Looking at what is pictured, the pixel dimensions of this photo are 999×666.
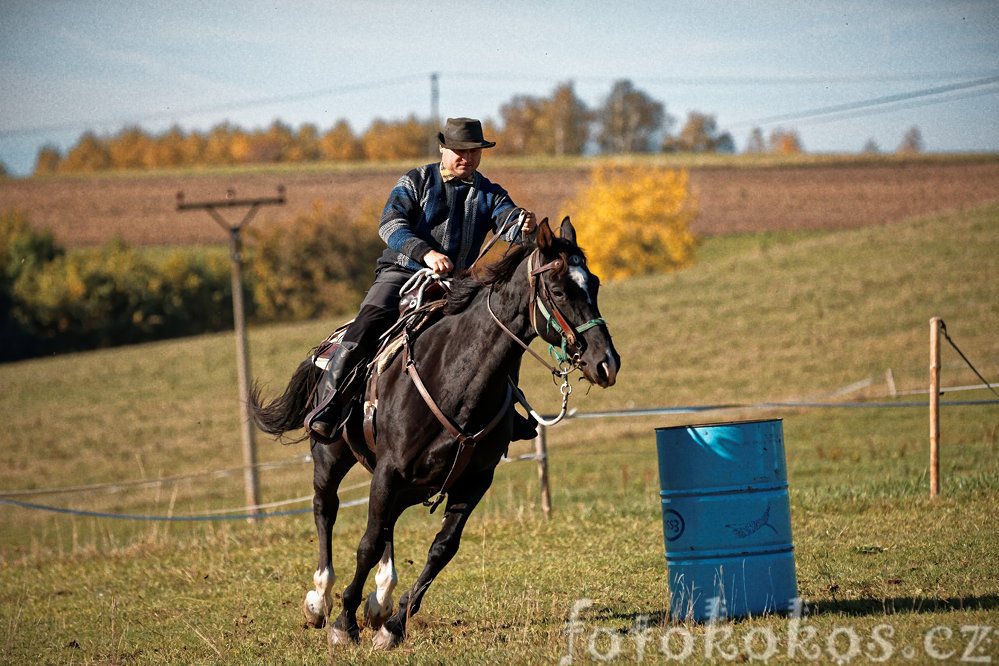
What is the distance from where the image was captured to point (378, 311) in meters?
7.55

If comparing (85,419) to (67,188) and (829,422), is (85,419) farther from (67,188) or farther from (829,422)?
(67,188)

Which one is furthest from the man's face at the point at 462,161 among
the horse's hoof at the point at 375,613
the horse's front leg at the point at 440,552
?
the horse's hoof at the point at 375,613

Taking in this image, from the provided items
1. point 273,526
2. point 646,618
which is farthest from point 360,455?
point 273,526

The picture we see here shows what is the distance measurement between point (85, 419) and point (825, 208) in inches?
1994

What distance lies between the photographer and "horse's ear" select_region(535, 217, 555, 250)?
588cm

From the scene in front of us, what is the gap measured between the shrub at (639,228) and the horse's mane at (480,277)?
202ft

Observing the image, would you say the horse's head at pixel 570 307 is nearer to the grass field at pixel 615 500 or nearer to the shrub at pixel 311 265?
the grass field at pixel 615 500

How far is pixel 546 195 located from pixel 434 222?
71083 millimetres

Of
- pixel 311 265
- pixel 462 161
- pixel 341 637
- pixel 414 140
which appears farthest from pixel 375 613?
pixel 414 140

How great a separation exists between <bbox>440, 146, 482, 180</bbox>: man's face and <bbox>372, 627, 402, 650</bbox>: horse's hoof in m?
3.08

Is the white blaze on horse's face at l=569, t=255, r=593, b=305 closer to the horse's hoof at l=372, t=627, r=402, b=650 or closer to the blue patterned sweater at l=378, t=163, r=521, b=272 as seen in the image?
the blue patterned sweater at l=378, t=163, r=521, b=272

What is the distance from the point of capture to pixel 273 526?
47.1 ft

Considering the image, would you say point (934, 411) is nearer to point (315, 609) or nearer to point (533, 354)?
point (533, 354)

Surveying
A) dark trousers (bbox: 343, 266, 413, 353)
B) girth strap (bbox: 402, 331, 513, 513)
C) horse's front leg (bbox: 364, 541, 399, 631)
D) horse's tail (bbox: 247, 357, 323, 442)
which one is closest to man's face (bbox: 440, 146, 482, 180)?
dark trousers (bbox: 343, 266, 413, 353)
